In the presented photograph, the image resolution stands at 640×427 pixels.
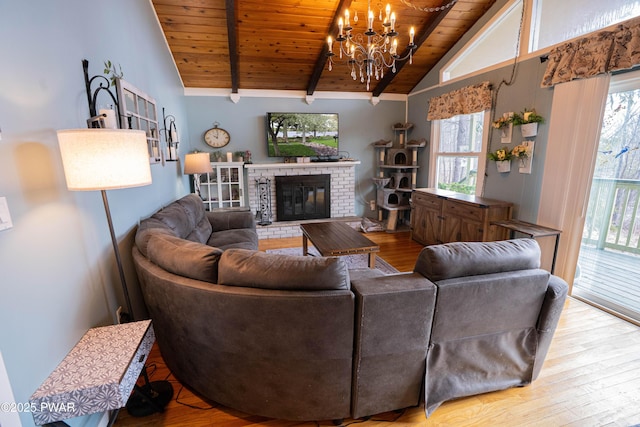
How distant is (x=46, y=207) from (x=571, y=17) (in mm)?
4522

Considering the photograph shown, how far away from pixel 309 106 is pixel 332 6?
1942 millimetres

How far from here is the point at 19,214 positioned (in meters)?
1.10

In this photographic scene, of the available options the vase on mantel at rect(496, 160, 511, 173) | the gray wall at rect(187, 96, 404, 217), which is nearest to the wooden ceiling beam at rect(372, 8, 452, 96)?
the gray wall at rect(187, 96, 404, 217)

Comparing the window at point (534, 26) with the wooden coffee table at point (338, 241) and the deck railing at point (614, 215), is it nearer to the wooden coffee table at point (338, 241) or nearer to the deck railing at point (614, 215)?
the deck railing at point (614, 215)

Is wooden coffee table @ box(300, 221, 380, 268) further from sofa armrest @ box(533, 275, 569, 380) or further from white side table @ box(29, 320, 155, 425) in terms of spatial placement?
white side table @ box(29, 320, 155, 425)

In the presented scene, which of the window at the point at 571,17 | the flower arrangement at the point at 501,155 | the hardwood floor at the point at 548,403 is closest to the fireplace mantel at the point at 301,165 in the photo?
the flower arrangement at the point at 501,155

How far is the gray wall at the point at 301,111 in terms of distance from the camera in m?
5.05

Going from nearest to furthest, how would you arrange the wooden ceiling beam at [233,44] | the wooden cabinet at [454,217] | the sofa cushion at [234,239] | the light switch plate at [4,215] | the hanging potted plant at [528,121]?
the light switch plate at [4,215], the sofa cushion at [234,239], the hanging potted plant at [528,121], the wooden ceiling beam at [233,44], the wooden cabinet at [454,217]

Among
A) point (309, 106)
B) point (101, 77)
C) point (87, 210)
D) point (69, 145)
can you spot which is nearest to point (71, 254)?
point (87, 210)

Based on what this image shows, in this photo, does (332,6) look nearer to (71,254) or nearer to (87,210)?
(87,210)

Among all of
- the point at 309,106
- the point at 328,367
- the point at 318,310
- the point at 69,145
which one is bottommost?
the point at 328,367

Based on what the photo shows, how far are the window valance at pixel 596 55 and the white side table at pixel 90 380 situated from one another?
392cm

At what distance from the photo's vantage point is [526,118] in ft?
10.8

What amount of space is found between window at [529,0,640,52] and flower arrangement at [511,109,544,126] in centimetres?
70
